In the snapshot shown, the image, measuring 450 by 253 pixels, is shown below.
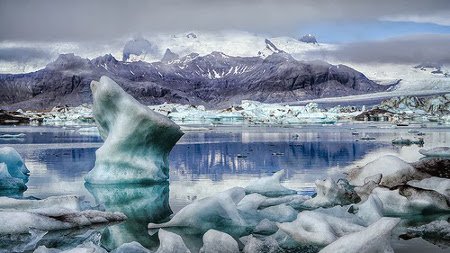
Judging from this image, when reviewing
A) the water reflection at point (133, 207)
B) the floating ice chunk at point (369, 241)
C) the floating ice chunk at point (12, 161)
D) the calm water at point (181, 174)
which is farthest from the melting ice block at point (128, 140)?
the floating ice chunk at point (369, 241)

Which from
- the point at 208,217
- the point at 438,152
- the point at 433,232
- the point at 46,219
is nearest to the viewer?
the point at 433,232

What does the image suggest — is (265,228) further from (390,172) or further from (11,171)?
(11,171)

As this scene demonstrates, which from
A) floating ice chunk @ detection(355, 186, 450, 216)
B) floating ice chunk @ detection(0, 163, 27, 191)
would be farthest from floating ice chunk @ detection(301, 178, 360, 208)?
floating ice chunk @ detection(0, 163, 27, 191)

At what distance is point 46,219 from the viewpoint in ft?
27.6

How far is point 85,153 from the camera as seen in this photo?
22766 millimetres

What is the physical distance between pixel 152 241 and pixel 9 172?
7.21m

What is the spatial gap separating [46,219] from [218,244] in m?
2.72

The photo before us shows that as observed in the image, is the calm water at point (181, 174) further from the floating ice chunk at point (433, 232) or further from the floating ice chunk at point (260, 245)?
the floating ice chunk at point (260, 245)

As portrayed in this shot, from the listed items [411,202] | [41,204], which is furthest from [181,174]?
[411,202]

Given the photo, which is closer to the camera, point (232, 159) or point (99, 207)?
point (99, 207)

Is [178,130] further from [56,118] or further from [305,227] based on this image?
[56,118]

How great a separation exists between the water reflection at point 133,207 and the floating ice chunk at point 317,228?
1.72 m

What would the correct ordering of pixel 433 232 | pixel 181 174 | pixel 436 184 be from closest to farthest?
pixel 433 232 < pixel 436 184 < pixel 181 174

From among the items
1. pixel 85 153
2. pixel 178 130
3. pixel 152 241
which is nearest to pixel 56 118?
pixel 85 153
